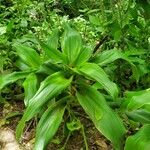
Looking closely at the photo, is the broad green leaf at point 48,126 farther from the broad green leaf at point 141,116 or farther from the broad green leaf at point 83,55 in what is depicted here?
the broad green leaf at point 141,116

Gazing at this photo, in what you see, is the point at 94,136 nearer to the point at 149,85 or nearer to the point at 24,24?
the point at 149,85

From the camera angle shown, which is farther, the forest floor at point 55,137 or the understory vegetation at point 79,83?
the forest floor at point 55,137

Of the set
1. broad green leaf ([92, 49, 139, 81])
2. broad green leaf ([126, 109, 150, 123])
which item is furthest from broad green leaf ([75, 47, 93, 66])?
broad green leaf ([126, 109, 150, 123])

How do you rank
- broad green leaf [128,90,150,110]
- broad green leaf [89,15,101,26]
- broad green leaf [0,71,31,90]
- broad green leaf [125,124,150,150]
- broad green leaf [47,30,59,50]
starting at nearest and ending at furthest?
broad green leaf [128,90,150,110] < broad green leaf [125,124,150,150] < broad green leaf [0,71,31,90] < broad green leaf [47,30,59,50] < broad green leaf [89,15,101,26]

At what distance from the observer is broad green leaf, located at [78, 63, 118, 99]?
7.00ft

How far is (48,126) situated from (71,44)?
59 centimetres

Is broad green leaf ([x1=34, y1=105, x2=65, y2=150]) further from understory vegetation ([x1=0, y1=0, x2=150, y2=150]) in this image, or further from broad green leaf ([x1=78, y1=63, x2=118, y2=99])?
broad green leaf ([x1=78, y1=63, x2=118, y2=99])

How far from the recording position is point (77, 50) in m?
2.54

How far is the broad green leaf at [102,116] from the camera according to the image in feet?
7.13

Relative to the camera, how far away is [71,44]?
2576mm

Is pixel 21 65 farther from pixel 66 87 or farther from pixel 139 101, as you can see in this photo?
pixel 139 101

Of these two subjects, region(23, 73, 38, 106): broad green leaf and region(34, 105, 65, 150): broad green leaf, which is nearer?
region(34, 105, 65, 150): broad green leaf

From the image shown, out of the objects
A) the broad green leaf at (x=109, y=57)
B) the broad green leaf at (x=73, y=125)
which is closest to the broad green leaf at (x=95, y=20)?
the broad green leaf at (x=109, y=57)

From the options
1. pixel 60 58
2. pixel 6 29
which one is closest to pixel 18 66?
pixel 6 29
